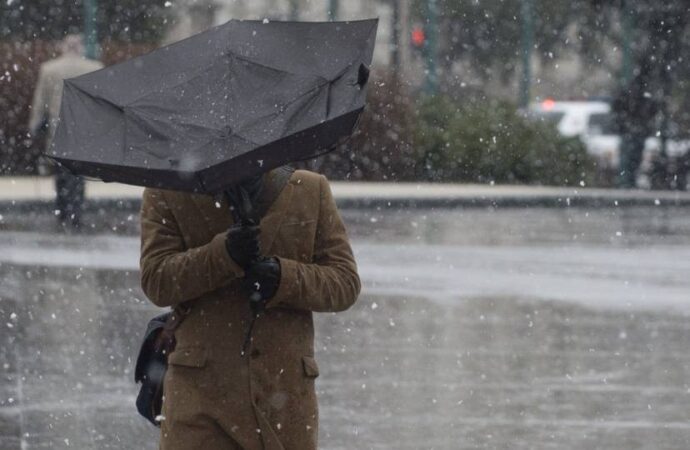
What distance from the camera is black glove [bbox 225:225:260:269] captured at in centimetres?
437

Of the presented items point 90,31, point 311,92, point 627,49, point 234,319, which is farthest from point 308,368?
point 627,49

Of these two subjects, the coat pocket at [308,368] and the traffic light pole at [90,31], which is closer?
the coat pocket at [308,368]

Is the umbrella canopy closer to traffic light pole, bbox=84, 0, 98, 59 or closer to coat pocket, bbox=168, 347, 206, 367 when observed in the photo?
coat pocket, bbox=168, 347, 206, 367

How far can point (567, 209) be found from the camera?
79.6ft

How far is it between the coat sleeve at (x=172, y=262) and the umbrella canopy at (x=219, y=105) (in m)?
0.24

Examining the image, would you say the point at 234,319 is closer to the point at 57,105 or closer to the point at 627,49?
the point at 57,105

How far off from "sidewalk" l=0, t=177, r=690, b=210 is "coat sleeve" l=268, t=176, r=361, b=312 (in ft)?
55.0

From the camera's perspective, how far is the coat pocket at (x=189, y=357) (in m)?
4.56

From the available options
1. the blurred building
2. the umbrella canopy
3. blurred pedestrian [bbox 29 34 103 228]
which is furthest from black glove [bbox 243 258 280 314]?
the blurred building

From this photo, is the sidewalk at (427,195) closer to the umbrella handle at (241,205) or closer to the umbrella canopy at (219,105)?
the umbrella canopy at (219,105)

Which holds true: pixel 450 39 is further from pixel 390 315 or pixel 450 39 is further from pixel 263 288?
pixel 263 288

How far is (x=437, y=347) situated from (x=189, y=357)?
6.12m

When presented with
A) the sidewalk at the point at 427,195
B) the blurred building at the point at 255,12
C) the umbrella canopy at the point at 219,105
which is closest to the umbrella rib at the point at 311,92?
the umbrella canopy at the point at 219,105

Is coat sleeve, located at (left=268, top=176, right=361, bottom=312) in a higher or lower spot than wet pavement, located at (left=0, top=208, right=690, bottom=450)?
higher
